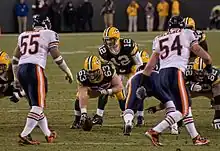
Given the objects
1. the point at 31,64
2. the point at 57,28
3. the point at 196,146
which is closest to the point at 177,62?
the point at 196,146

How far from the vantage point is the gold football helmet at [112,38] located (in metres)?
9.99

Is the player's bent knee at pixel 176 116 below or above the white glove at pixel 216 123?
above

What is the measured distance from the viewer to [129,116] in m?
8.91

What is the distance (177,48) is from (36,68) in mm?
1555

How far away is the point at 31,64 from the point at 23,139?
0.82m

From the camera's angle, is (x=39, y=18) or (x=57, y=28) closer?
(x=39, y=18)

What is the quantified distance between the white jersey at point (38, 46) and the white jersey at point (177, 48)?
122 cm

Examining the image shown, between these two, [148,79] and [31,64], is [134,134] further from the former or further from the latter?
[31,64]

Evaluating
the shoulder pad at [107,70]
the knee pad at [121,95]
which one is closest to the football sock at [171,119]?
the shoulder pad at [107,70]

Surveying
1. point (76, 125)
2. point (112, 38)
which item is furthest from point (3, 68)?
point (112, 38)

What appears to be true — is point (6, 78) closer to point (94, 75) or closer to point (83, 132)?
point (94, 75)

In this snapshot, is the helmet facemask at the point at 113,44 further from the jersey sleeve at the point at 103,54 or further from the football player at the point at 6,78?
the football player at the point at 6,78

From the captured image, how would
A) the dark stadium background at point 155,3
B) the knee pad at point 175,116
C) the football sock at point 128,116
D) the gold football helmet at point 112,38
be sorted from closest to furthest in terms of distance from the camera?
the knee pad at point 175,116
the football sock at point 128,116
the gold football helmet at point 112,38
the dark stadium background at point 155,3

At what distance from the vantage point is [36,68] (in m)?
8.35
